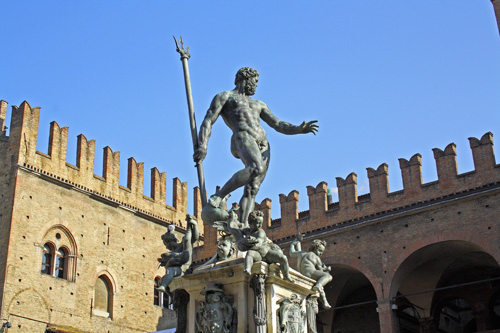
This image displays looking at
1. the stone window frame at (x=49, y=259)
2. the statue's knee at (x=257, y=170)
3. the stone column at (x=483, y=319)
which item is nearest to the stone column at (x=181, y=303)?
the statue's knee at (x=257, y=170)

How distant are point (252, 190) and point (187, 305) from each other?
1210mm

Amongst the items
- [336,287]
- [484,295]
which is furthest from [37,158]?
[484,295]

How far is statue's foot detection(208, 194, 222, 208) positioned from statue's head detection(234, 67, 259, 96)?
47.0 inches

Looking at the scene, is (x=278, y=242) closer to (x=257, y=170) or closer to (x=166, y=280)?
(x=257, y=170)

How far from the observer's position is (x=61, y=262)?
23.9 metres

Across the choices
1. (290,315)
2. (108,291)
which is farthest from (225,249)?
(108,291)

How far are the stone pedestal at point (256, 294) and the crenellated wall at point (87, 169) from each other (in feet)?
60.2

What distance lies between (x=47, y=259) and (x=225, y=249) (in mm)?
18357

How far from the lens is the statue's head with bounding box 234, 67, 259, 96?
→ 7.30m

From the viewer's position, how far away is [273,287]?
235 inches

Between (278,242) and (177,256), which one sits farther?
(278,242)

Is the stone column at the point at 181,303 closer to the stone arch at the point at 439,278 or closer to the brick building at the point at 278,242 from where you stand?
the brick building at the point at 278,242

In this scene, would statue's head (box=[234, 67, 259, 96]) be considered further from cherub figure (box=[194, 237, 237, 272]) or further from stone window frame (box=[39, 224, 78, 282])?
stone window frame (box=[39, 224, 78, 282])

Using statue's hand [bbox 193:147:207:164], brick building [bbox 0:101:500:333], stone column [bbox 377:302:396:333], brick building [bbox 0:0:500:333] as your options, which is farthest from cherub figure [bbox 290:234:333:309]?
stone column [bbox 377:302:396:333]
